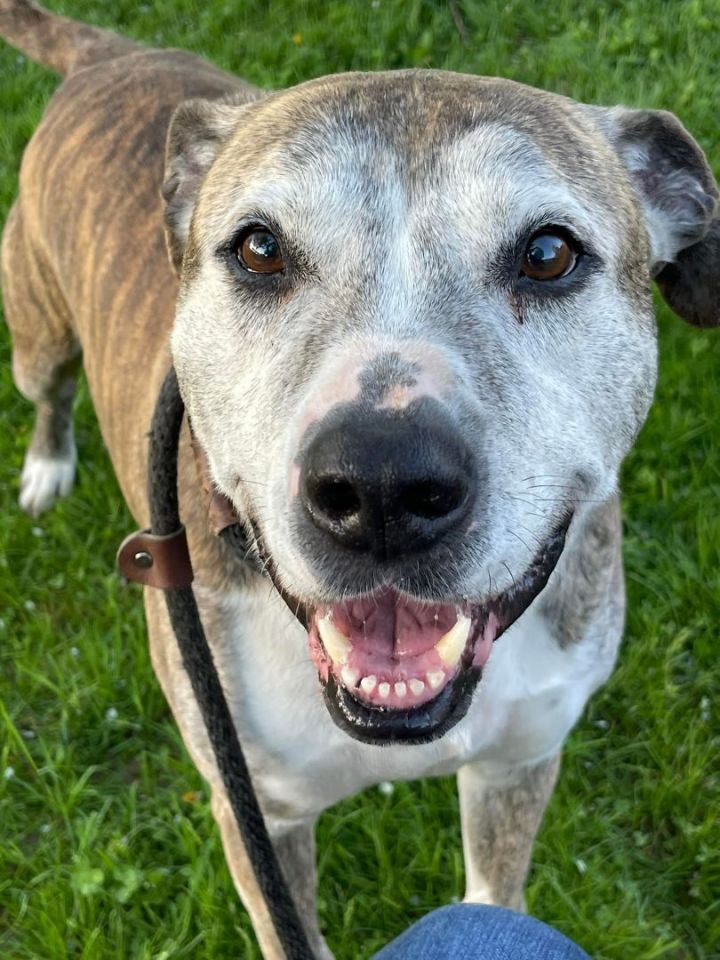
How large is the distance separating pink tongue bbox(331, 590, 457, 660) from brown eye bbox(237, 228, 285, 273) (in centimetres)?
67

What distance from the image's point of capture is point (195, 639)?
7.04 feet

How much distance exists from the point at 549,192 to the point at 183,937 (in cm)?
233

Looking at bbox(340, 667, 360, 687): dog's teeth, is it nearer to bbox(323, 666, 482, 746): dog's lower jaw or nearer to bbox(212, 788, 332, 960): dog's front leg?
bbox(323, 666, 482, 746): dog's lower jaw

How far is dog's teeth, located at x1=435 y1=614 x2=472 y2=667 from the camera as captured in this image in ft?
6.52

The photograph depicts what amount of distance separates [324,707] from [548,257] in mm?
1060

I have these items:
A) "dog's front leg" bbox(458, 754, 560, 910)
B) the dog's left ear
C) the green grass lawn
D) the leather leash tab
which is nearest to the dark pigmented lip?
the leather leash tab

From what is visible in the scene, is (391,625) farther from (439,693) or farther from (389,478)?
(389,478)

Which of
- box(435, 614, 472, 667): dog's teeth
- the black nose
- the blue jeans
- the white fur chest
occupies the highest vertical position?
the black nose

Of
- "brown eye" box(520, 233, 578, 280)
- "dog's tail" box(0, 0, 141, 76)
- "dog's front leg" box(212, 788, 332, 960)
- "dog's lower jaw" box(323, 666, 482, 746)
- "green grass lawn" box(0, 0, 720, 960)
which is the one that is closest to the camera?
"dog's lower jaw" box(323, 666, 482, 746)

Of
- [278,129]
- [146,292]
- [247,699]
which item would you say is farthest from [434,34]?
[247,699]

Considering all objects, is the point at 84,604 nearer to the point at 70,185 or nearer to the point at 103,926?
the point at 103,926

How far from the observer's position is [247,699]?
244 centimetres

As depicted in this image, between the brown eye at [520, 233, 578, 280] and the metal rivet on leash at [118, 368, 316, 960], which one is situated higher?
the brown eye at [520, 233, 578, 280]

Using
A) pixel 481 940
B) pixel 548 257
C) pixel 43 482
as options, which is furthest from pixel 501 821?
pixel 43 482
